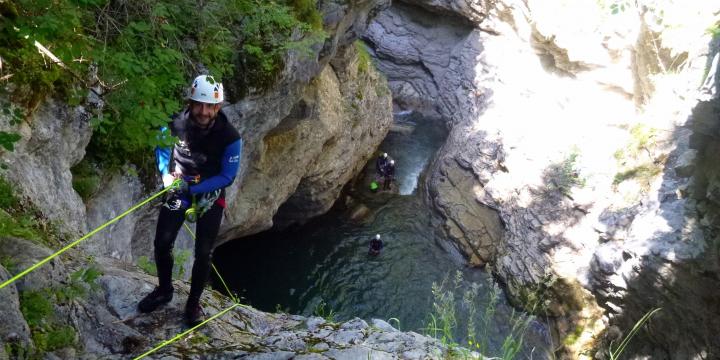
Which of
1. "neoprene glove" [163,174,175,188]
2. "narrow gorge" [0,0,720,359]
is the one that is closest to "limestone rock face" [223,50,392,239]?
"narrow gorge" [0,0,720,359]

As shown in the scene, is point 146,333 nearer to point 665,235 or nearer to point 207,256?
point 207,256

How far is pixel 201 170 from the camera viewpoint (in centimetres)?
364

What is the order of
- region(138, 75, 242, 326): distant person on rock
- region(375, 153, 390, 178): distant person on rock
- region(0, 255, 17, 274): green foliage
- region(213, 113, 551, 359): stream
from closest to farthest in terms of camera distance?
1. region(0, 255, 17, 274): green foliage
2. region(138, 75, 242, 326): distant person on rock
3. region(213, 113, 551, 359): stream
4. region(375, 153, 390, 178): distant person on rock

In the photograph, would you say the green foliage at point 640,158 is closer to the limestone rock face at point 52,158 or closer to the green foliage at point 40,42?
the limestone rock face at point 52,158

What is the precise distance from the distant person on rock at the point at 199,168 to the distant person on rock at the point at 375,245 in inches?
436

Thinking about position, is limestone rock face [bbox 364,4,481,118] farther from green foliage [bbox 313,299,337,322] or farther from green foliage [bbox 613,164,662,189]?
green foliage [bbox 313,299,337,322]

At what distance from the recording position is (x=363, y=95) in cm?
1546

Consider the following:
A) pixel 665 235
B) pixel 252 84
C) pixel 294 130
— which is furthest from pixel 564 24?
pixel 252 84

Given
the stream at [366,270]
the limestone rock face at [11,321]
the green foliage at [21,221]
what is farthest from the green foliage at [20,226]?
the stream at [366,270]

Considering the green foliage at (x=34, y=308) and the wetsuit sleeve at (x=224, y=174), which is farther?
the wetsuit sleeve at (x=224, y=174)

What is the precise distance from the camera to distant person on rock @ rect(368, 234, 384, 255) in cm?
1457

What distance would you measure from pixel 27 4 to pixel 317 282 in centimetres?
1174

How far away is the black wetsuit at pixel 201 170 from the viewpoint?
353cm

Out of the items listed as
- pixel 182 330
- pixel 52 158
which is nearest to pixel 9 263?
pixel 182 330
